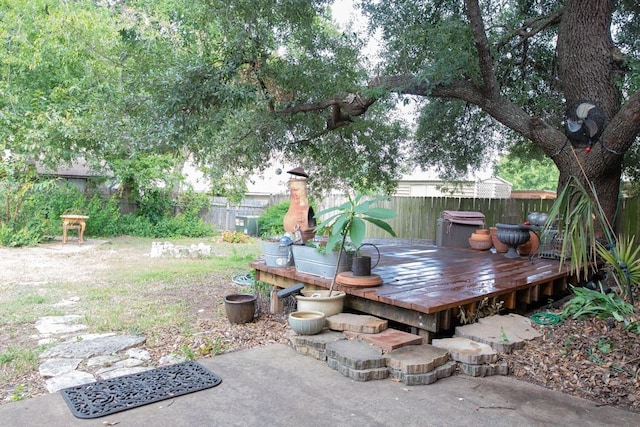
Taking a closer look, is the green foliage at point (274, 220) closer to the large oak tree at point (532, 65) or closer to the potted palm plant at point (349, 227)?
the large oak tree at point (532, 65)

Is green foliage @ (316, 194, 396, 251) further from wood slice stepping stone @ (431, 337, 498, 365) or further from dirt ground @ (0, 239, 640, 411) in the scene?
dirt ground @ (0, 239, 640, 411)

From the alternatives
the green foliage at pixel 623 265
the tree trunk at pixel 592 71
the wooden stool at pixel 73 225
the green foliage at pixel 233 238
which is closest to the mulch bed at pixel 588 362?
the green foliage at pixel 623 265

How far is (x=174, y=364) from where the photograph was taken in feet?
10.4

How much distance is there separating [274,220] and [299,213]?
815cm

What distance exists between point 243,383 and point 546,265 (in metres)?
3.93

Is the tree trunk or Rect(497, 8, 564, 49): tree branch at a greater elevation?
Rect(497, 8, 564, 49): tree branch

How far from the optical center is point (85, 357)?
3.35m

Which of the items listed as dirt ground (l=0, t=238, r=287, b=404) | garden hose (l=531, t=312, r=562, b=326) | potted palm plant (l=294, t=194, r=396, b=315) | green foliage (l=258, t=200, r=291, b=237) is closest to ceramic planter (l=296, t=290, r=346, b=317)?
potted palm plant (l=294, t=194, r=396, b=315)

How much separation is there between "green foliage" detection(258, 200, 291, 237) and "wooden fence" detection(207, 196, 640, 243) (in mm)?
1090

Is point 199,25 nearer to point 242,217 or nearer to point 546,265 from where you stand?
point 546,265

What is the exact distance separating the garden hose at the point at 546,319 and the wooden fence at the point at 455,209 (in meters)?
4.63

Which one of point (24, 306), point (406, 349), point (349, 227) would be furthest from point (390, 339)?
point (24, 306)

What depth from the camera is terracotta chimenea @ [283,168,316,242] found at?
483 cm

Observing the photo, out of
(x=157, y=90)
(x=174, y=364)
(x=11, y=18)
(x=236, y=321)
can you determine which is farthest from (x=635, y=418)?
(x=11, y=18)
